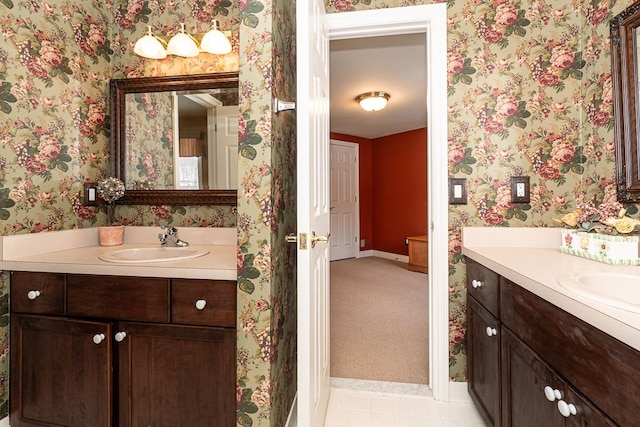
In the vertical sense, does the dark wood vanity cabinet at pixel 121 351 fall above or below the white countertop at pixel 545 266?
below

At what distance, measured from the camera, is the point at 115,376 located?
1295 millimetres

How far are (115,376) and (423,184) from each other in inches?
191

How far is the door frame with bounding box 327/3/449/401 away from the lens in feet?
5.57

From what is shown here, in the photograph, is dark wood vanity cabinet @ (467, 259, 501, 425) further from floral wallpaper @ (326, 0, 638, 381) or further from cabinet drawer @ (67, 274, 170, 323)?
cabinet drawer @ (67, 274, 170, 323)

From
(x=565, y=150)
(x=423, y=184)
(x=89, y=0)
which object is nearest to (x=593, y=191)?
(x=565, y=150)

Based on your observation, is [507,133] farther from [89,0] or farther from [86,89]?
[89,0]

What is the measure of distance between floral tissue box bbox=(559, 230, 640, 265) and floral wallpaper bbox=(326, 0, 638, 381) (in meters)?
0.35

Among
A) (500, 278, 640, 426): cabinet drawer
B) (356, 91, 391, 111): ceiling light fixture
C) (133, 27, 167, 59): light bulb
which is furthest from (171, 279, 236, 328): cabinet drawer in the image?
(356, 91, 391, 111): ceiling light fixture

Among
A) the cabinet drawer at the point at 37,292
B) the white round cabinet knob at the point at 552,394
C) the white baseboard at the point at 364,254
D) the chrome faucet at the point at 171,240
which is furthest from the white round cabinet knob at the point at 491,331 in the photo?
the white baseboard at the point at 364,254

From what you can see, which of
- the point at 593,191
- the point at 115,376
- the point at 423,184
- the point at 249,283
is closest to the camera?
the point at 249,283

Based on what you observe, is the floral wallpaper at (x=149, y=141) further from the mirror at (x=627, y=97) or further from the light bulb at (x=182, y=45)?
the mirror at (x=627, y=97)

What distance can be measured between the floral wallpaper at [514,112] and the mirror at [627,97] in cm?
16

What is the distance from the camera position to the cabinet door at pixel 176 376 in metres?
1.22

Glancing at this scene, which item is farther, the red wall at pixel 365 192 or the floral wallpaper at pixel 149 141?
the red wall at pixel 365 192
